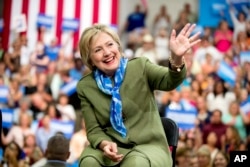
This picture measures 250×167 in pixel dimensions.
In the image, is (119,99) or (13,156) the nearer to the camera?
(119,99)

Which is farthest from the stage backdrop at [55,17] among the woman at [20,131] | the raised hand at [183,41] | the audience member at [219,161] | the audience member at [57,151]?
the raised hand at [183,41]

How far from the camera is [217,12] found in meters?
10.9

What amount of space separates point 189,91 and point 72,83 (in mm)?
1490

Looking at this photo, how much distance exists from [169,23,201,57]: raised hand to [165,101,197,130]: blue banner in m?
4.59

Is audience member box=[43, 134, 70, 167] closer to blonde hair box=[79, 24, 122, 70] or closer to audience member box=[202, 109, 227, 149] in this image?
blonde hair box=[79, 24, 122, 70]

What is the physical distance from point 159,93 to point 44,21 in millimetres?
2958

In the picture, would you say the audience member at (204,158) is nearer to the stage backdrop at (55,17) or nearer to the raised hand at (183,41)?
the raised hand at (183,41)

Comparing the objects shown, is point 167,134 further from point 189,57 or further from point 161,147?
point 189,57

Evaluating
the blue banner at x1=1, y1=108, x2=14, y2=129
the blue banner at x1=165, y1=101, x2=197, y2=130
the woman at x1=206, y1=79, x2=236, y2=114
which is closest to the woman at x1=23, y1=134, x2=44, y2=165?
the blue banner at x1=1, y1=108, x2=14, y2=129

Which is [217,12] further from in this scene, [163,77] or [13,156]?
[163,77]

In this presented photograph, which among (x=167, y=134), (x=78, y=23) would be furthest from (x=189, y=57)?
(x=167, y=134)

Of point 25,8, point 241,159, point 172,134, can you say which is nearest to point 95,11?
Answer: point 25,8

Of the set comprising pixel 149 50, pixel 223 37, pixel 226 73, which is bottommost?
pixel 226 73

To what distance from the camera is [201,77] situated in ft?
29.0
